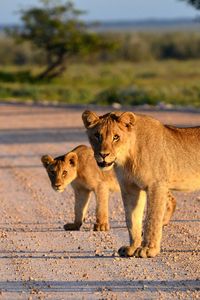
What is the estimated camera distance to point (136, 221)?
8.68 metres

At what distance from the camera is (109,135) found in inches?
321

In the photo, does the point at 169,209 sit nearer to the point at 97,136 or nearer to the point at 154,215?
the point at 154,215

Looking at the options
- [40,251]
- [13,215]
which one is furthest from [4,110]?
[40,251]

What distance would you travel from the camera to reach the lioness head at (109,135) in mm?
8086

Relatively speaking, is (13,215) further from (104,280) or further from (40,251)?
(104,280)

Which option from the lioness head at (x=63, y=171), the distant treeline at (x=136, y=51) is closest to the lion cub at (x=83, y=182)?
the lioness head at (x=63, y=171)

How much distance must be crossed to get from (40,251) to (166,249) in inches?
42.4

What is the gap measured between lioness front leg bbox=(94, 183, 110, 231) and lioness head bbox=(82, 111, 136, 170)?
1.66 m

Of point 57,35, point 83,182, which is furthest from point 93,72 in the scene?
point 83,182

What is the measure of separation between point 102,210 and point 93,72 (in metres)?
56.0

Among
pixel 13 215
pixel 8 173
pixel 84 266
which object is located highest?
pixel 84 266

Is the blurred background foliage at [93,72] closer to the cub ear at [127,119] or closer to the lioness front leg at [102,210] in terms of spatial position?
the lioness front leg at [102,210]

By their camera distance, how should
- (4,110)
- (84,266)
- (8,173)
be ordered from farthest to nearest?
(4,110) → (8,173) → (84,266)

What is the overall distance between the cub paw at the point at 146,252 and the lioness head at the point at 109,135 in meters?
0.76
